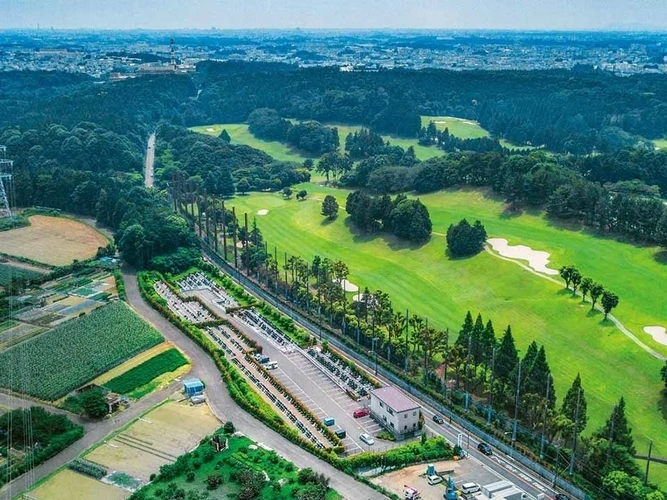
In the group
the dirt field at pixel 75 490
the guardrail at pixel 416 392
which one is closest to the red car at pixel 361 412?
the guardrail at pixel 416 392

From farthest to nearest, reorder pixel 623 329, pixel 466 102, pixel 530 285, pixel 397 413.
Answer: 1. pixel 466 102
2. pixel 530 285
3. pixel 623 329
4. pixel 397 413

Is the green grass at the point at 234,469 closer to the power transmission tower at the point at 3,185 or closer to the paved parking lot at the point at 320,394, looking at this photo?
the paved parking lot at the point at 320,394

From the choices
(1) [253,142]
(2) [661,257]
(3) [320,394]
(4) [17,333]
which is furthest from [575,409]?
(1) [253,142]

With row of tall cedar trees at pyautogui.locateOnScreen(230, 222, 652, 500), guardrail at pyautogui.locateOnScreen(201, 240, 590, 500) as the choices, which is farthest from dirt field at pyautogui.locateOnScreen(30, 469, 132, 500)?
row of tall cedar trees at pyautogui.locateOnScreen(230, 222, 652, 500)

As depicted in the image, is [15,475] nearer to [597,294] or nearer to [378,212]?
[597,294]

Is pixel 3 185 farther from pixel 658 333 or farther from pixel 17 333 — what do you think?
pixel 658 333

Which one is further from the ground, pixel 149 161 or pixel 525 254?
pixel 525 254

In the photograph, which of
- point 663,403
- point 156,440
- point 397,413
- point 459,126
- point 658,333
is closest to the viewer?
point 156,440

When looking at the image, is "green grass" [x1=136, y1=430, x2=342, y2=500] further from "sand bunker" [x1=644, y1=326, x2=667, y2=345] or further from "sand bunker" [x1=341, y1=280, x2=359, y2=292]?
"sand bunker" [x1=644, y1=326, x2=667, y2=345]
